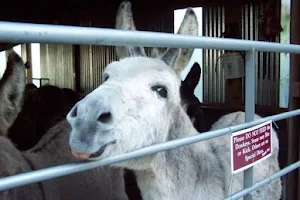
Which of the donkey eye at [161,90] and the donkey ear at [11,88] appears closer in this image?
the donkey eye at [161,90]

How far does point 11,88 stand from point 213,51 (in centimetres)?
522

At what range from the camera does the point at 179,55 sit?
1.98 metres

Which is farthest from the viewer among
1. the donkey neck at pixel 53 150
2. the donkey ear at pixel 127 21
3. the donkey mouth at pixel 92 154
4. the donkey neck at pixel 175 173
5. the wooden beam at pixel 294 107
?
the wooden beam at pixel 294 107

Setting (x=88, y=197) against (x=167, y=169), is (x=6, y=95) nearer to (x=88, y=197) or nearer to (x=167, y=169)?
(x=88, y=197)

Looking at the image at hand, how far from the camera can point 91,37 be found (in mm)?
976

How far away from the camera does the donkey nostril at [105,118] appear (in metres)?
1.16

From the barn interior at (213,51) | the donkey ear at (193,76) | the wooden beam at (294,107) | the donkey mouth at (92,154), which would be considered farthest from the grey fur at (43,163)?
the donkey ear at (193,76)

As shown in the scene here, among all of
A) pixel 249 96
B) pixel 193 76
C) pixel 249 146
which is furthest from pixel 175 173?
pixel 193 76

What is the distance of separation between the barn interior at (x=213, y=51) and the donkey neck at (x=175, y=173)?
48.6 inches

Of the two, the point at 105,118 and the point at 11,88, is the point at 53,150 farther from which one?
the point at 105,118

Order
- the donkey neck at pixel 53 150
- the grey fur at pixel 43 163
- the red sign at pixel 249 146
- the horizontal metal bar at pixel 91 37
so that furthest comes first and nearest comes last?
the donkey neck at pixel 53 150
the grey fur at pixel 43 163
the red sign at pixel 249 146
the horizontal metal bar at pixel 91 37

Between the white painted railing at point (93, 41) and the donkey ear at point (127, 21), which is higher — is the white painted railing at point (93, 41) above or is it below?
below

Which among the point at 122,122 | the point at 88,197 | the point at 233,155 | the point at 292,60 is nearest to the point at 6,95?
the point at 88,197

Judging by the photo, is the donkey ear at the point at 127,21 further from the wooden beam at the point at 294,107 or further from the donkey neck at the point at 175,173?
the wooden beam at the point at 294,107
